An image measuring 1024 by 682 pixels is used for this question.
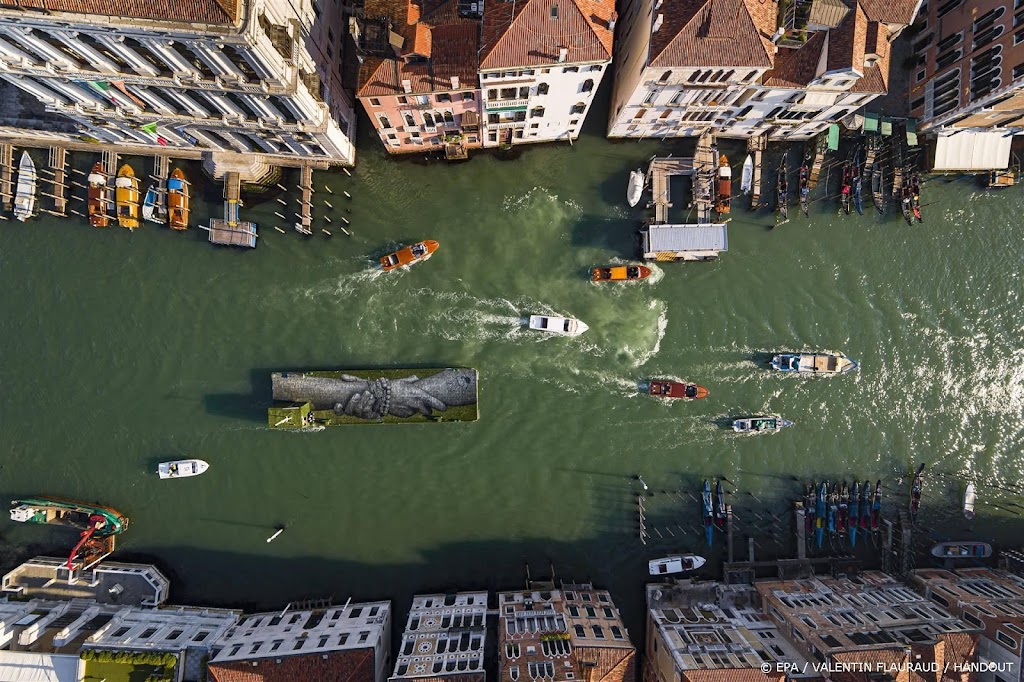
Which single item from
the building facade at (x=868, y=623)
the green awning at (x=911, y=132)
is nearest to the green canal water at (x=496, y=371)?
the building facade at (x=868, y=623)

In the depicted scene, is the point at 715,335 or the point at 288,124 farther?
the point at 715,335

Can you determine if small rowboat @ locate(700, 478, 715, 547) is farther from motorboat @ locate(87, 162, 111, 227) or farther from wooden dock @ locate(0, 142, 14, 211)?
wooden dock @ locate(0, 142, 14, 211)

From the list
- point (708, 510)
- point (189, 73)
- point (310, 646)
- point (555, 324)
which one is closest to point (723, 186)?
point (555, 324)

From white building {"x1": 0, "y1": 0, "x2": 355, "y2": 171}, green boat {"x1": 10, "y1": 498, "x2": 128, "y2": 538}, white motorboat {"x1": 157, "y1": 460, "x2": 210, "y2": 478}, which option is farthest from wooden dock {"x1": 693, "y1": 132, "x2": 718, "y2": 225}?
green boat {"x1": 10, "y1": 498, "x2": 128, "y2": 538}

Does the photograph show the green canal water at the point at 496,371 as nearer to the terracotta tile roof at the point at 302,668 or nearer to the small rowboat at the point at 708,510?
the small rowboat at the point at 708,510

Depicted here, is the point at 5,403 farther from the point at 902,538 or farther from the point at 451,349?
the point at 902,538

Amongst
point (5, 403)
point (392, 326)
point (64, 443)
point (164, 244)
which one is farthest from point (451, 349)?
point (5, 403)
